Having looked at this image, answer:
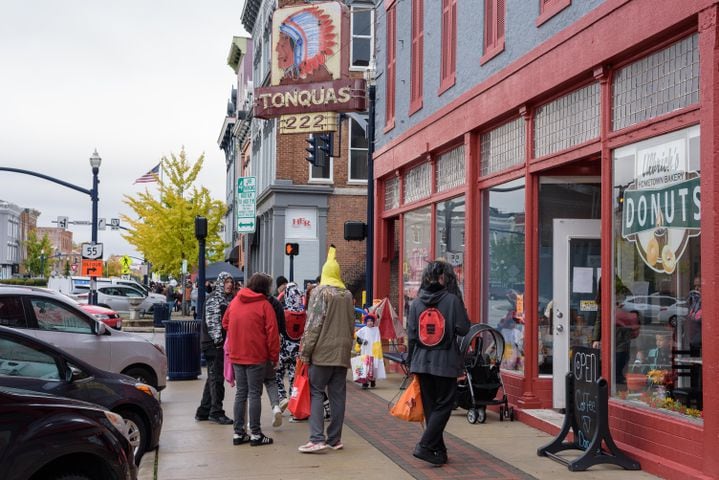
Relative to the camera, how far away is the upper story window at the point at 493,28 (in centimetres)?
1186

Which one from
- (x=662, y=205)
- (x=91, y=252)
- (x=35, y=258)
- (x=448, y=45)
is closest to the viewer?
(x=662, y=205)

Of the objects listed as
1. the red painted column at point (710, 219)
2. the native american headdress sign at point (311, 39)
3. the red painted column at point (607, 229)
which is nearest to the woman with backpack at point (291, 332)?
the red painted column at point (607, 229)

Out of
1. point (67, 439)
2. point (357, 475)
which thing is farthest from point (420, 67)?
point (67, 439)

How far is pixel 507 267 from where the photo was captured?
11.9 meters

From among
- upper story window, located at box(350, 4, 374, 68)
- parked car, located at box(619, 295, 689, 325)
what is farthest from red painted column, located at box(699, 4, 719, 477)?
upper story window, located at box(350, 4, 374, 68)

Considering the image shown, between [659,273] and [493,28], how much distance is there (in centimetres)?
511

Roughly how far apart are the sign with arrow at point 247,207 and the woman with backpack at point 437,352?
8.54 metres

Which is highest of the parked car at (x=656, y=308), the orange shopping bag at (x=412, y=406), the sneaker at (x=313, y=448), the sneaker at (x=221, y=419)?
the parked car at (x=656, y=308)

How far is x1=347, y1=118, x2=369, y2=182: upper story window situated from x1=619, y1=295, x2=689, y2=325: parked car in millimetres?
24824

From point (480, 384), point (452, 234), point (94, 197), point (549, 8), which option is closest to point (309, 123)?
point (452, 234)

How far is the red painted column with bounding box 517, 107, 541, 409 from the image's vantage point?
10.9 metres

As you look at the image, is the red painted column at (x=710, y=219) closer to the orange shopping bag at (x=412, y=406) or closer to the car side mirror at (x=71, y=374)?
the orange shopping bag at (x=412, y=406)

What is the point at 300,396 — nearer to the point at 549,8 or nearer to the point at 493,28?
the point at 549,8

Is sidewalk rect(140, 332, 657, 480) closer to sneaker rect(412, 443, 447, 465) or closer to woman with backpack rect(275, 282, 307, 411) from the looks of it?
sneaker rect(412, 443, 447, 465)
